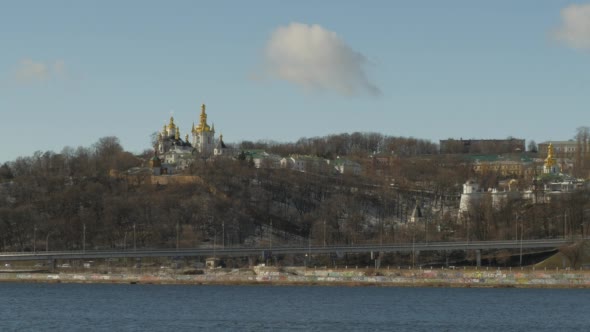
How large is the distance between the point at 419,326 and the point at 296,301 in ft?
56.7

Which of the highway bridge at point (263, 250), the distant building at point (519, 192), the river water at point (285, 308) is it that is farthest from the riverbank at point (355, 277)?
the distant building at point (519, 192)

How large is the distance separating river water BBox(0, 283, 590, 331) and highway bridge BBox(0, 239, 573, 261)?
7741mm

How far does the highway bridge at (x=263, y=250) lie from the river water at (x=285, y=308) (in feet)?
25.4

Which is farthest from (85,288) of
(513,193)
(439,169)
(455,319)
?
(439,169)

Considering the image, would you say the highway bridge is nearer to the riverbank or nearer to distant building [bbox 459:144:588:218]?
the riverbank

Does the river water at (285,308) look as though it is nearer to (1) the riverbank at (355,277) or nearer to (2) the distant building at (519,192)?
(1) the riverbank at (355,277)

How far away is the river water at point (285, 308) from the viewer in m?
71.4

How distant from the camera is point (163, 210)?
147m

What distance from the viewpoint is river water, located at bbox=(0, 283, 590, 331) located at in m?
71.4

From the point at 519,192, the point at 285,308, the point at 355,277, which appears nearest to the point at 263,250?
the point at 355,277

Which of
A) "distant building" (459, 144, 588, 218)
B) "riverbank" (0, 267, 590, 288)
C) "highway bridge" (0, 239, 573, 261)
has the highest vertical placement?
"distant building" (459, 144, 588, 218)

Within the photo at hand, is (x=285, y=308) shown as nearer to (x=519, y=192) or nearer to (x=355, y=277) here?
(x=355, y=277)

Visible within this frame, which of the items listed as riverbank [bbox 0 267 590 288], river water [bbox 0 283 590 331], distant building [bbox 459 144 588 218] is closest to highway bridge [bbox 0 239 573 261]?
riverbank [bbox 0 267 590 288]

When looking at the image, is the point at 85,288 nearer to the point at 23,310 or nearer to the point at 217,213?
the point at 23,310
